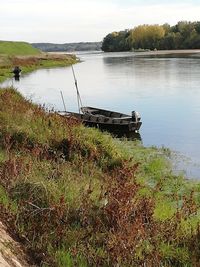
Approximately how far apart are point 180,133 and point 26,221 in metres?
18.9

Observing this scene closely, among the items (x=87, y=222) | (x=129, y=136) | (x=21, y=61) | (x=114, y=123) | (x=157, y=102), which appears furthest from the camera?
(x=21, y=61)

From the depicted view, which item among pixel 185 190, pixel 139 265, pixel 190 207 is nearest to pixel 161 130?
pixel 185 190

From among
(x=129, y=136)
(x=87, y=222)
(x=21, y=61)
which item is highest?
(x=21, y=61)

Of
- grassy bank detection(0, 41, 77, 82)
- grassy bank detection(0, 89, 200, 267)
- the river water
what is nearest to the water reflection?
the river water

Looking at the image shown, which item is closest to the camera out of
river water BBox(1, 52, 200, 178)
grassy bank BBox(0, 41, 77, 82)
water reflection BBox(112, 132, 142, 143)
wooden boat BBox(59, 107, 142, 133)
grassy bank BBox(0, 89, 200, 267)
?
grassy bank BBox(0, 89, 200, 267)

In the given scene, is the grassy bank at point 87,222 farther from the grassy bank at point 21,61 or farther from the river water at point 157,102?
the grassy bank at point 21,61

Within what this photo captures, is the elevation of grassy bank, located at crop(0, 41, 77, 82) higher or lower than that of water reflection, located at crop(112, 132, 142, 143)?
higher

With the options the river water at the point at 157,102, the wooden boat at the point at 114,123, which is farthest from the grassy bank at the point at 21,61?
the wooden boat at the point at 114,123

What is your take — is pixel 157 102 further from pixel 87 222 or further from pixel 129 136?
pixel 87 222

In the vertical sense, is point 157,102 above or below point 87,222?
below

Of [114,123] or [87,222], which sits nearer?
[87,222]

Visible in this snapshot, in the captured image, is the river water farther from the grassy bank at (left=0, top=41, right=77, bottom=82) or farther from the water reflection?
the grassy bank at (left=0, top=41, right=77, bottom=82)

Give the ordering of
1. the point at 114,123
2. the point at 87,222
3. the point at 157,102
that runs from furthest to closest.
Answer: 1. the point at 157,102
2. the point at 114,123
3. the point at 87,222

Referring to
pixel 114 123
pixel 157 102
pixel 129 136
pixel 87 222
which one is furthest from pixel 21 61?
pixel 87 222
